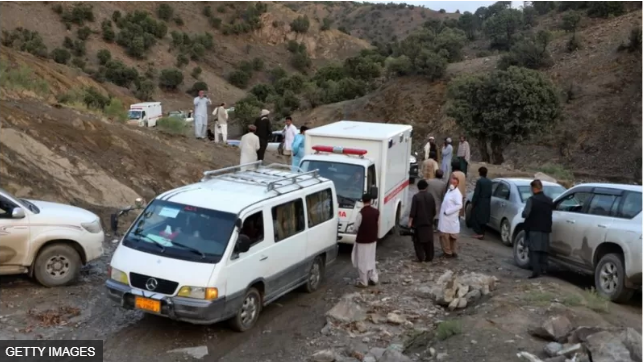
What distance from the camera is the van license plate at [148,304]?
27.1 ft

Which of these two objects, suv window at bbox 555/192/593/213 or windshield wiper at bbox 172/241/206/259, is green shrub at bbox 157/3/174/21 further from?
windshield wiper at bbox 172/241/206/259

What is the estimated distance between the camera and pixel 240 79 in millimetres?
82000

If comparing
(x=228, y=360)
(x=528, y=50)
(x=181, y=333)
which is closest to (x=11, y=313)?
(x=181, y=333)

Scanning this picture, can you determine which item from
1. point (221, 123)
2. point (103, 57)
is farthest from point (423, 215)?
point (103, 57)

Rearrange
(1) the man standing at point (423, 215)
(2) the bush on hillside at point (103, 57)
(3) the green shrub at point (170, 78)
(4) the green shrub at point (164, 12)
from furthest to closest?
1. (4) the green shrub at point (164, 12)
2. (3) the green shrub at point (170, 78)
3. (2) the bush on hillside at point (103, 57)
4. (1) the man standing at point (423, 215)

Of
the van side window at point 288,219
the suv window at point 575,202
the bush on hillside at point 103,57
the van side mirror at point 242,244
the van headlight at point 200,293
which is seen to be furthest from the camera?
the bush on hillside at point 103,57

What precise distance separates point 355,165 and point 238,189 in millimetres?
3655

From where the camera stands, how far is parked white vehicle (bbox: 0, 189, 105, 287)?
10.0 meters

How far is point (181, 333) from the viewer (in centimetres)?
891

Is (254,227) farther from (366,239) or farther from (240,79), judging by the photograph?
(240,79)

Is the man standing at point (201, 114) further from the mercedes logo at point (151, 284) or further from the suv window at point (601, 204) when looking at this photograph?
the mercedes logo at point (151, 284)

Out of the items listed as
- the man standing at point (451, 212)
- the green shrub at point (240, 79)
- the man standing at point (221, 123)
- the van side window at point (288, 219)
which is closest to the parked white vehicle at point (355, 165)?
the man standing at point (451, 212)

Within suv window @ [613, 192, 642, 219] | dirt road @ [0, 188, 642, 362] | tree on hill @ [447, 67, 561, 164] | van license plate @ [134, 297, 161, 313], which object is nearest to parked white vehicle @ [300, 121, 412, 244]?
dirt road @ [0, 188, 642, 362]

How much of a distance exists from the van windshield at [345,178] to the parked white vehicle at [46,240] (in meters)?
4.23
